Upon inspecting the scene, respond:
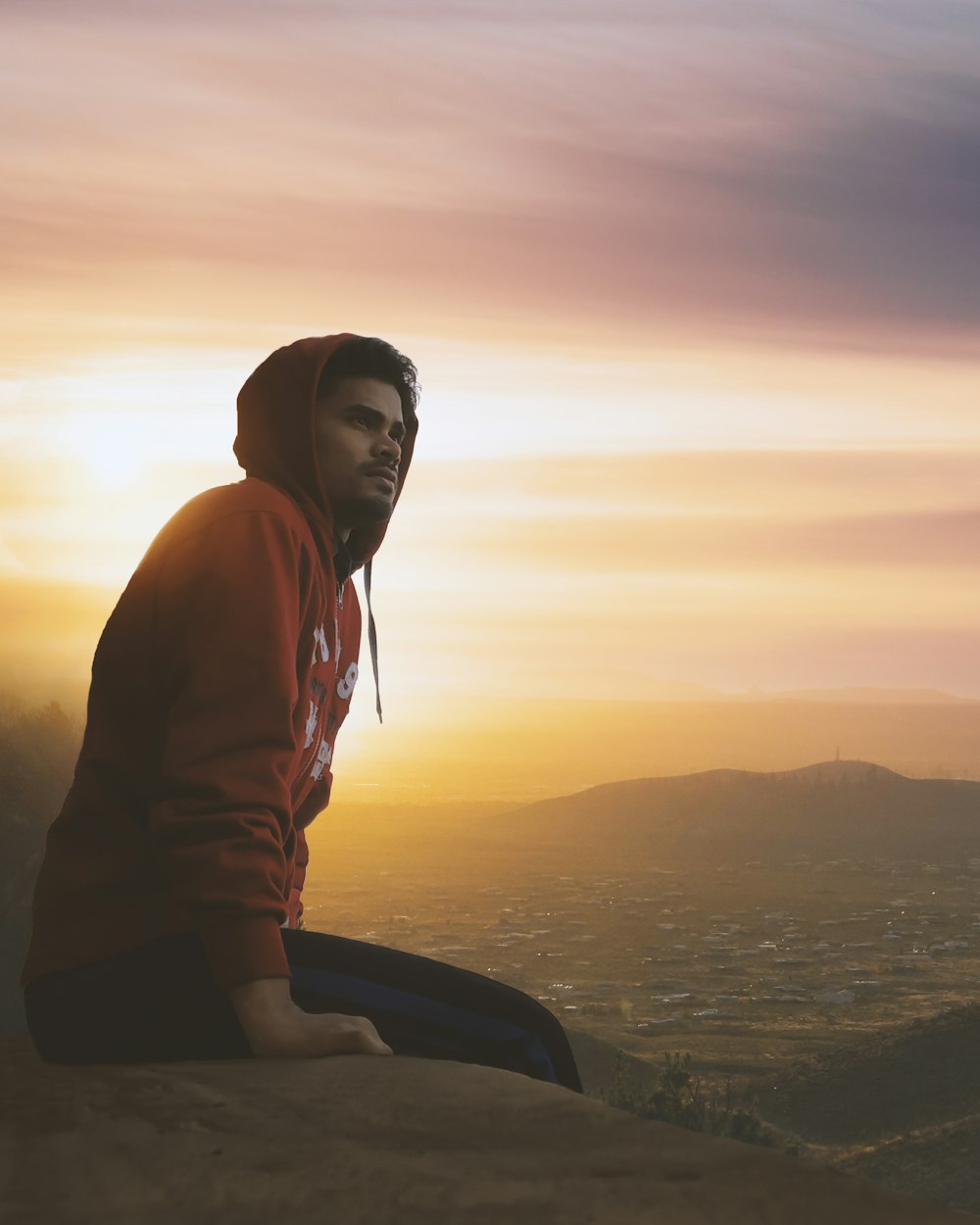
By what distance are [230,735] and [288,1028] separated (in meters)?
0.54

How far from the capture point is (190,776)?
8.54 ft

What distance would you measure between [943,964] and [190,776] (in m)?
43.2

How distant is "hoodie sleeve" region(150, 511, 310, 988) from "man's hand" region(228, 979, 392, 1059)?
0.03 meters

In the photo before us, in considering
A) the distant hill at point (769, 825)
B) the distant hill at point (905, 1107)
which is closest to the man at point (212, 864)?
the distant hill at point (905, 1107)

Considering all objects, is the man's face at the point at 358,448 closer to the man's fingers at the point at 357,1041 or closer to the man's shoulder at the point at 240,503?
the man's shoulder at the point at 240,503

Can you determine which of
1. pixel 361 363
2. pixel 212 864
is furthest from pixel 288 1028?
pixel 361 363

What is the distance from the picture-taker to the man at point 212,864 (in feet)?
8.44

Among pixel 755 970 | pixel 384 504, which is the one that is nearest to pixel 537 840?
pixel 755 970

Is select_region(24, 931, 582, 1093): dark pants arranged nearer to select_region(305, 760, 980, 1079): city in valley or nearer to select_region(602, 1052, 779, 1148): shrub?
select_region(602, 1052, 779, 1148): shrub

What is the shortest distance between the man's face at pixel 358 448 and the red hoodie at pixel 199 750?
0.74ft

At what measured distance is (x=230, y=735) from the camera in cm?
266

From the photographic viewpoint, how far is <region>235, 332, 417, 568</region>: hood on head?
328 cm

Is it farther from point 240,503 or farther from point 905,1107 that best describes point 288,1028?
point 905,1107

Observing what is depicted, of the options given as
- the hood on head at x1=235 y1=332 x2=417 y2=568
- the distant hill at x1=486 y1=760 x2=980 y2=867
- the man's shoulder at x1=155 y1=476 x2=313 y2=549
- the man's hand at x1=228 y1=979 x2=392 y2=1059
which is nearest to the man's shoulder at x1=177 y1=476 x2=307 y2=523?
the man's shoulder at x1=155 y1=476 x2=313 y2=549
